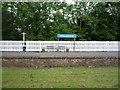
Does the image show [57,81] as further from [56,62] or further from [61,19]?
[61,19]

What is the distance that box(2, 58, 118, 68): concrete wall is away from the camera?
8250 mm

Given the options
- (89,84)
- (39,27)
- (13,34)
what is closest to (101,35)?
(39,27)

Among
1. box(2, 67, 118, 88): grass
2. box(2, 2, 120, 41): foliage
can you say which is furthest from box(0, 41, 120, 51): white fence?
box(2, 67, 118, 88): grass

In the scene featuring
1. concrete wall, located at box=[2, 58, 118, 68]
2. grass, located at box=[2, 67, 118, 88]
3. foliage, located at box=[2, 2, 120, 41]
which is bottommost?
grass, located at box=[2, 67, 118, 88]

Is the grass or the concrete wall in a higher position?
the concrete wall

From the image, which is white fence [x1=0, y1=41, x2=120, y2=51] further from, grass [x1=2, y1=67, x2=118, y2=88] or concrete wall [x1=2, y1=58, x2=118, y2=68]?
grass [x1=2, y1=67, x2=118, y2=88]

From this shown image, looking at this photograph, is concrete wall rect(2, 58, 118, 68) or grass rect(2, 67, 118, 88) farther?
concrete wall rect(2, 58, 118, 68)

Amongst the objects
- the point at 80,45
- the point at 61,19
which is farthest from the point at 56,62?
the point at 61,19

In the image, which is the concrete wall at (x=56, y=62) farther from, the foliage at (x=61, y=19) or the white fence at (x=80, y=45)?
the foliage at (x=61, y=19)

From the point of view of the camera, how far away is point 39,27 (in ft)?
80.5

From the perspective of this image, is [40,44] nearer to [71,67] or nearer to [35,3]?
[71,67]

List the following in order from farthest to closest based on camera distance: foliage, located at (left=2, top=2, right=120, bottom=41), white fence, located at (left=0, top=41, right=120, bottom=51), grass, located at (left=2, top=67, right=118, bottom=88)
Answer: foliage, located at (left=2, top=2, right=120, bottom=41)
white fence, located at (left=0, top=41, right=120, bottom=51)
grass, located at (left=2, top=67, right=118, bottom=88)

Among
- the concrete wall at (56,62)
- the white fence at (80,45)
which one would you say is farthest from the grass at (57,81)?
the white fence at (80,45)

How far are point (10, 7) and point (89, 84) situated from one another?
22.3 m
